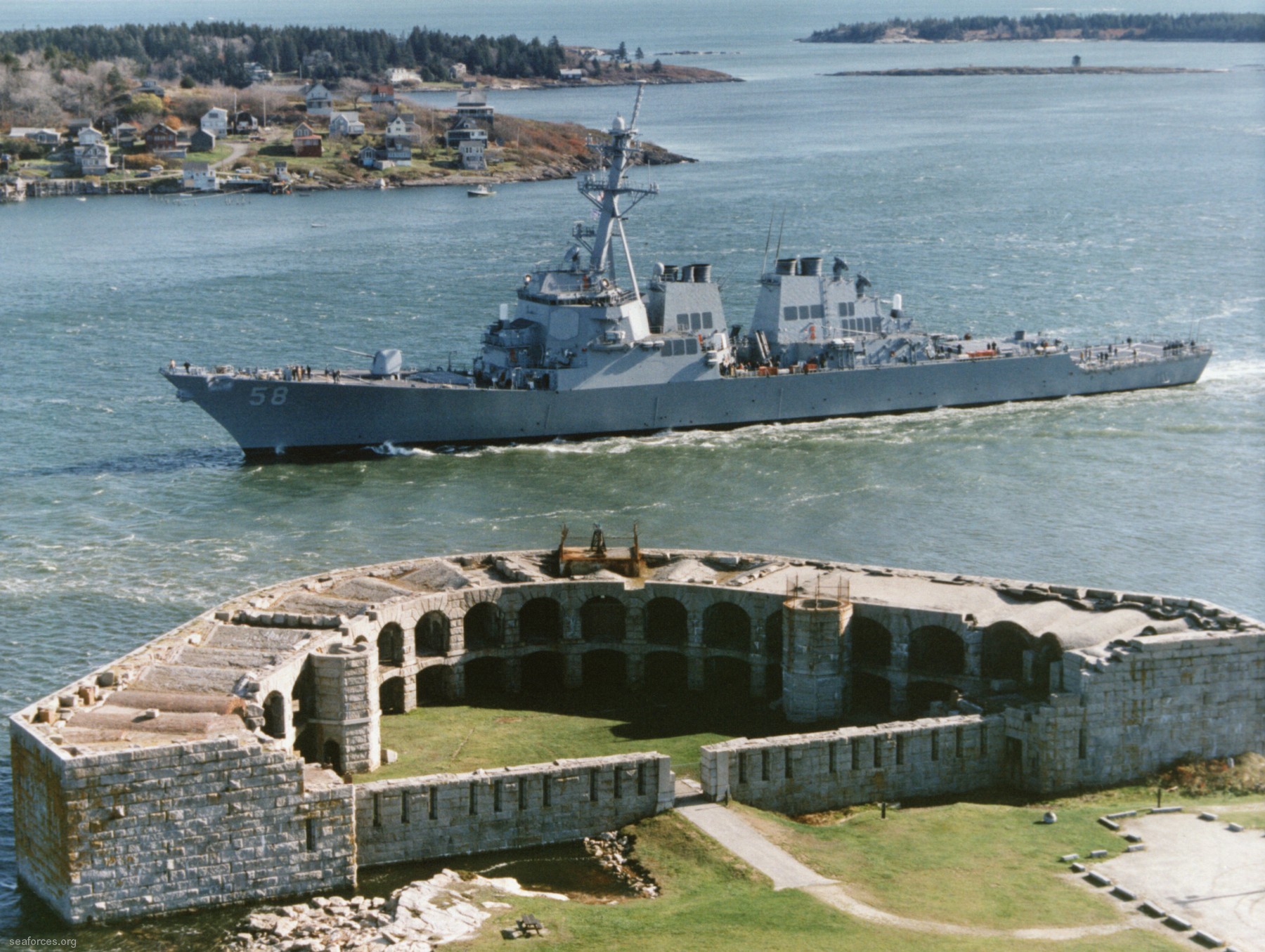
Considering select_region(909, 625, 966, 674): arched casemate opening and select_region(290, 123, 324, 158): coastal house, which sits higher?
select_region(290, 123, 324, 158): coastal house

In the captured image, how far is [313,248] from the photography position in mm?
128875

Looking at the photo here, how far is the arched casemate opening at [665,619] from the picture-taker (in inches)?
1955

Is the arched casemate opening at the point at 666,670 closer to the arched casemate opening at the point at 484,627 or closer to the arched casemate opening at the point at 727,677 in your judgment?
the arched casemate opening at the point at 727,677

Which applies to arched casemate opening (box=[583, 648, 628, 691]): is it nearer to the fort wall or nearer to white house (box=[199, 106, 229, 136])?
the fort wall

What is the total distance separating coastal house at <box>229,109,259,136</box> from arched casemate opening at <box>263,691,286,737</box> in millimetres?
163514

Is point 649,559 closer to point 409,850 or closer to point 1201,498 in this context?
point 409,850

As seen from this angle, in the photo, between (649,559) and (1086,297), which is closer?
(649,559)

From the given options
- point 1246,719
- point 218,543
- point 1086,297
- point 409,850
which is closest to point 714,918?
point 409,850

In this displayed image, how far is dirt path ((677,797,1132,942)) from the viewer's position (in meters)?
33.3

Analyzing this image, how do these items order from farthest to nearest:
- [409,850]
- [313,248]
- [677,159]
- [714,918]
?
[677,159] < [313,248] < [409,850] < [714,918]

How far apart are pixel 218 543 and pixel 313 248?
6674cm

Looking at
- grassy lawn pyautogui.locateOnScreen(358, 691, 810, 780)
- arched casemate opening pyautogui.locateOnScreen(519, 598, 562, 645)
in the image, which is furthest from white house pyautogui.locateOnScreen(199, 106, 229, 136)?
grassy lawn pyautogui.locateOnScreen(358, 691, 810, 780)

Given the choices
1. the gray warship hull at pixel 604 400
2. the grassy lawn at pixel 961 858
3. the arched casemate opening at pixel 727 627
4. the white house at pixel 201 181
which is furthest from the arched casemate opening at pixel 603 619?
the white house at pixel 201 181

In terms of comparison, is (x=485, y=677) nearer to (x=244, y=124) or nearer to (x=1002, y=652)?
(x=1002, y=652)
